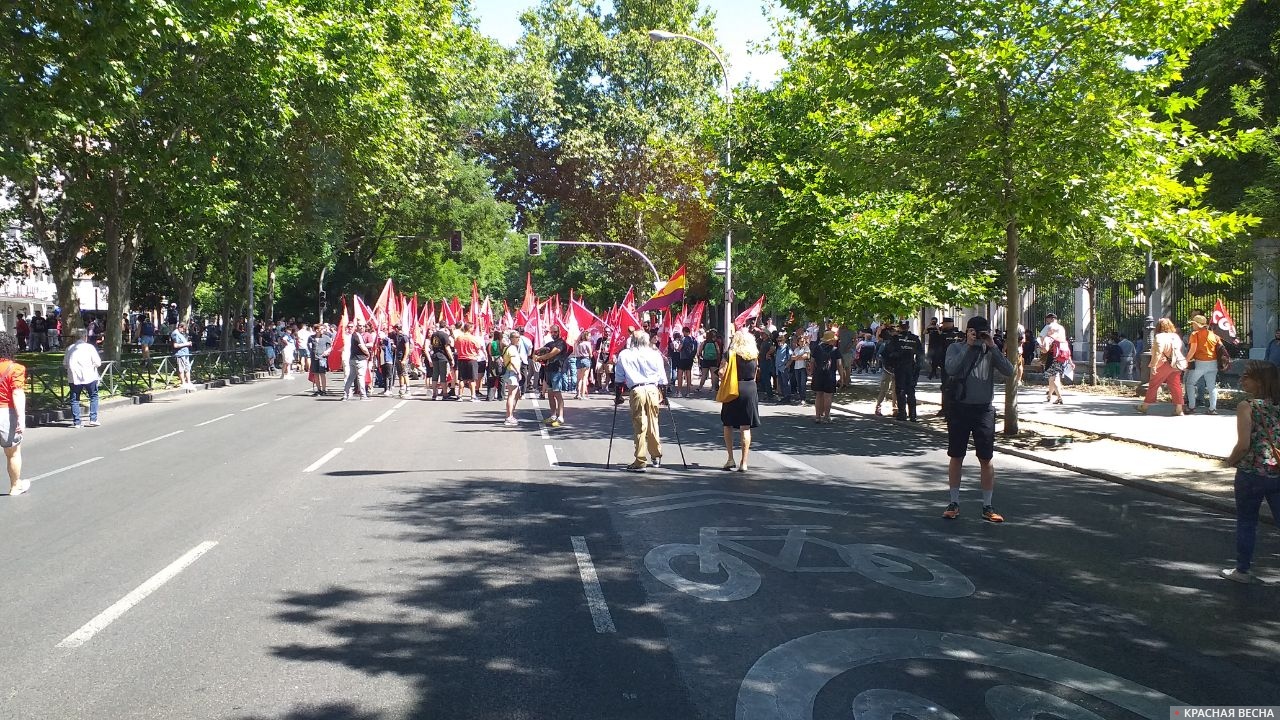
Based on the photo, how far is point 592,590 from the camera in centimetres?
607

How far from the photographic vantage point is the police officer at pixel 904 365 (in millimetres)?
17609

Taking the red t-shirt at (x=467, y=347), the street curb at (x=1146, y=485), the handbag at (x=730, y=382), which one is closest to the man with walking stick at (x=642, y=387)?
the handbag at (x=730, y=382)

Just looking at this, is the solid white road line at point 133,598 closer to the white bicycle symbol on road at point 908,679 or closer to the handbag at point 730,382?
the white bicycle symbol on road at point 908,679

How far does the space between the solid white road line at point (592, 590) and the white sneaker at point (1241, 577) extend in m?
4.27

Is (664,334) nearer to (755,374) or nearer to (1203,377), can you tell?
(1203,377)

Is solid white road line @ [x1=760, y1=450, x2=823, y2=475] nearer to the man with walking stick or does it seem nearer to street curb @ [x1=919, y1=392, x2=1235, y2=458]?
the man with walking stick

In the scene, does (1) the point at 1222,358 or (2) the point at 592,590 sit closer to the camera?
(2) the point at 592,590

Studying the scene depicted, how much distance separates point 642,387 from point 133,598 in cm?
663

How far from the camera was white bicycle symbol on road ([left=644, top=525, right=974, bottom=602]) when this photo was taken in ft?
20.3

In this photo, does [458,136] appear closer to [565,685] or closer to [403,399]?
[403,399]

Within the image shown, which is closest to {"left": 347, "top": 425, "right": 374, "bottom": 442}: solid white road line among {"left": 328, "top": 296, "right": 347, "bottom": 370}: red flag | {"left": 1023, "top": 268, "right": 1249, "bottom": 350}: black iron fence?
{"left": 328, "top": 296, "right": 347, "bottom": 370}: red flag

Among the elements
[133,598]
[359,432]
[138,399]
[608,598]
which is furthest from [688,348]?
[133,598]

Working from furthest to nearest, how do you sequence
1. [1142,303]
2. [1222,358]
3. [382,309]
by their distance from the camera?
1. [1142,303]
2. [382,309]
3. [1222,358]

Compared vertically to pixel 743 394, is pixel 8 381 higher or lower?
higher
